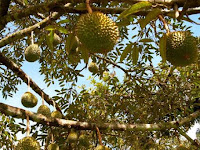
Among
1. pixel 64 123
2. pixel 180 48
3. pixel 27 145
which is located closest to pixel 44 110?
pixel 64 123

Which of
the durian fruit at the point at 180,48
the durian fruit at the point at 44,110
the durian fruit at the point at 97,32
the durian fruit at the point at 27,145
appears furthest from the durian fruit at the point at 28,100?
the durian fruit at the point at 180,48

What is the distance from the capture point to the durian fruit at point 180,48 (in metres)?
1.18

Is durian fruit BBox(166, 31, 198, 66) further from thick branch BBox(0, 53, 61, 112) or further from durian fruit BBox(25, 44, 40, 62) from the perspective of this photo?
thick branch BBox(0, 53, 61, 112)

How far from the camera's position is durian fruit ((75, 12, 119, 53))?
3.78 ft

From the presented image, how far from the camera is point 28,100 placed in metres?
2.31

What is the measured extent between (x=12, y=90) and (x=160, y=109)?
239 cm

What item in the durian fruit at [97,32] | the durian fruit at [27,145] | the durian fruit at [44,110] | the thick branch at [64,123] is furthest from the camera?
the durian fruit at [44,110]

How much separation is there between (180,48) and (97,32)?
1.32 ft

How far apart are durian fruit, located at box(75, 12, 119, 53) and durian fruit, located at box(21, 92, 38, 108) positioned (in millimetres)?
1306

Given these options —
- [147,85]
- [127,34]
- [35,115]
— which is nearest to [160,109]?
[147,85]

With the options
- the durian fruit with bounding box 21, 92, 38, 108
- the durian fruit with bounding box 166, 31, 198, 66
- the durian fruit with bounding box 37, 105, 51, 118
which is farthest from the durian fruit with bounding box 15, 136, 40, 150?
the durian fruit with bounding box 166, 31, 198, 66

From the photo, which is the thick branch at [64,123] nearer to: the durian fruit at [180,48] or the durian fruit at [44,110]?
the durian fruit at [44,110]

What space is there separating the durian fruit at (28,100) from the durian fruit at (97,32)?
1.31 m

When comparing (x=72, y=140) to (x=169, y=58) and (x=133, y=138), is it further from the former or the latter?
(x=133, y=138)
